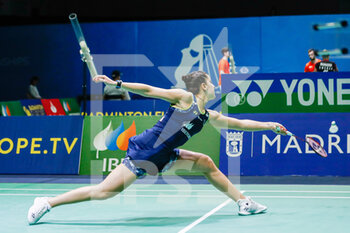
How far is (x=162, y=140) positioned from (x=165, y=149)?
0.10 metres

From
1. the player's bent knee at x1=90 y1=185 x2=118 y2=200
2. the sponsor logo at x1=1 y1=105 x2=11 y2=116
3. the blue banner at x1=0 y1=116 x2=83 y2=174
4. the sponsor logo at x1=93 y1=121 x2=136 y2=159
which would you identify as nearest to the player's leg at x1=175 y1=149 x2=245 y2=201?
the player's bent knee at x1=90 y1=185 x2=118 y2=200

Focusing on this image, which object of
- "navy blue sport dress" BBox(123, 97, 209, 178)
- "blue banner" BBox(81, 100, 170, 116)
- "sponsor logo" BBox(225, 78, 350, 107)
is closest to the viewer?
"navy blue sport dress" BBox(123, 97, 209, 178)

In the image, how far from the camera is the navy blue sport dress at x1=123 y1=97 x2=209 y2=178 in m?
6.03

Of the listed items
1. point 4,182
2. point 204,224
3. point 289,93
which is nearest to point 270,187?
point 289,93

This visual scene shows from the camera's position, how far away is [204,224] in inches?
239

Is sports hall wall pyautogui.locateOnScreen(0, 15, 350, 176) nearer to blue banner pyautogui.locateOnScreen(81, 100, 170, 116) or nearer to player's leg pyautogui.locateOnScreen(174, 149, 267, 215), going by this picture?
blue banner pyautogui.locateOnScreen(81, 100, 170, 116)

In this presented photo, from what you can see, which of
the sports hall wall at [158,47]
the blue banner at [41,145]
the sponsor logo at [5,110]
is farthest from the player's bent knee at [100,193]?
the sports hall wall at [158,47]

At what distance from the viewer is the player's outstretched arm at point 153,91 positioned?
563 cm

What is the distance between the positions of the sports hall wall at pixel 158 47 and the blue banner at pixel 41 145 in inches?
378

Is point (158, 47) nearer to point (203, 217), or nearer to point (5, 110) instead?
point (5, 110)

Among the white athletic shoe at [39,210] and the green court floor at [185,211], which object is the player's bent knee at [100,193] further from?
the white athletic shoe at [39,210]

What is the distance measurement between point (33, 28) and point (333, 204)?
17.1 metres

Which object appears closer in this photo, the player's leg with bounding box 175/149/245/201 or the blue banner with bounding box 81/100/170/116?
the player's leg with bounding box 175/149/245/201

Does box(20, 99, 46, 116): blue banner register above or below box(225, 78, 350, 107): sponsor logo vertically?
above
